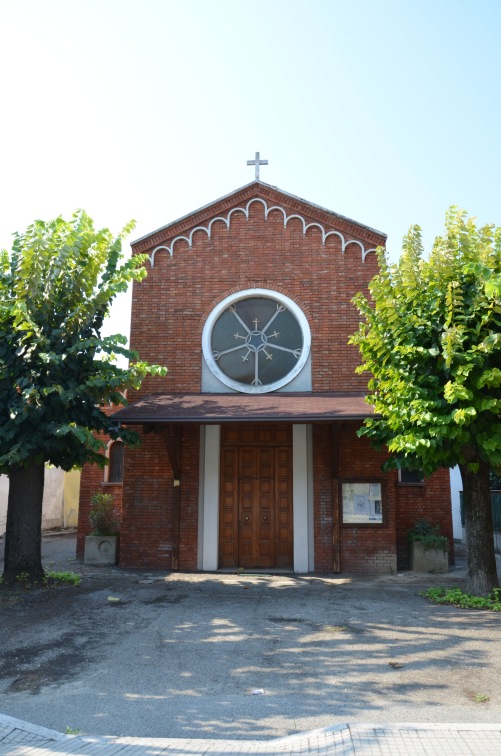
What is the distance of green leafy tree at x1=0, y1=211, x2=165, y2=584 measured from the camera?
921cm

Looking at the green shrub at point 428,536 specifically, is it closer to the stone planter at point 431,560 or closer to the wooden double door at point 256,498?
the stone planter at point 431,560

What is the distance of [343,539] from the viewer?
462 inches

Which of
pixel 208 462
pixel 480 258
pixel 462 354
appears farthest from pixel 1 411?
pixel 480 258

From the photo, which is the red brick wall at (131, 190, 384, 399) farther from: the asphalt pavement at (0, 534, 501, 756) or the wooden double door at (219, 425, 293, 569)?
the asphalt pavement at (0, 534, 501, 756)

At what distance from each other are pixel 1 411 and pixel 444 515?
8.85 metres

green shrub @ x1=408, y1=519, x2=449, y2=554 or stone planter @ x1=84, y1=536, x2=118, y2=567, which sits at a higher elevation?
green shrub @ x1=408, y1=519, x2=449, y2=554

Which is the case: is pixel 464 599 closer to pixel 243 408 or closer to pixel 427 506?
pixel 427 506

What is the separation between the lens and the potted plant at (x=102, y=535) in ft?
41.5

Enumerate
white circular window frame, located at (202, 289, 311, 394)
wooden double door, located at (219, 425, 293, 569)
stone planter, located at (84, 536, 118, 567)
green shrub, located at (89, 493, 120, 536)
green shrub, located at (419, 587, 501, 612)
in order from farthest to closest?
green shrub, located at (89, 493, 120, 536)
stone planter, located at (84, 536, 118, 567)
white circular window frame, located at (202, 289, 311, 394)
wooden double door, located at (219, 425, 293, 569)
green shrub, located at (419, 587, 501, 612)

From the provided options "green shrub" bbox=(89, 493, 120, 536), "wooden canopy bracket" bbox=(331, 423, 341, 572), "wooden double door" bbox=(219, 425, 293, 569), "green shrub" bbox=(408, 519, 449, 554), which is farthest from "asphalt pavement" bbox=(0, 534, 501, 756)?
"green shrub" bbox=(89, 493, 120, 536)

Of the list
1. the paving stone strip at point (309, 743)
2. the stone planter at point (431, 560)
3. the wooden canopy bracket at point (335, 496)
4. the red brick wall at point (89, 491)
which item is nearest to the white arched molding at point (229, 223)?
the wooden canopy bracket at point (335, 496)

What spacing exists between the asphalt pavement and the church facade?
1.85 m

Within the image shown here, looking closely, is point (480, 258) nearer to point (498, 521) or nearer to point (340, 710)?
point (340, 710)

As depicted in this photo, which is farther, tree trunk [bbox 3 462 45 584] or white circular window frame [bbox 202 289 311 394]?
white circular window frame [bbox 202 289 311 394]
